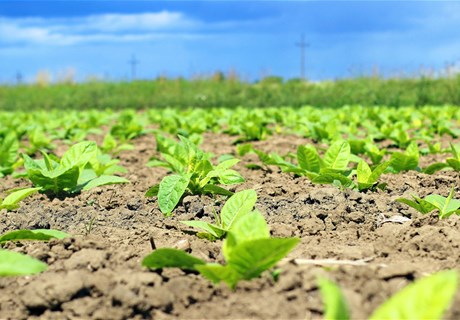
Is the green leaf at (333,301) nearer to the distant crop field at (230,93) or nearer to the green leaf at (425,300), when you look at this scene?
the green leaf at (425,300)

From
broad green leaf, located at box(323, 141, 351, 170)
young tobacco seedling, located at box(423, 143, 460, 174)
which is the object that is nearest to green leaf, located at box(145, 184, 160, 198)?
broad green leaf, located at box(323, 141, 351, 170)

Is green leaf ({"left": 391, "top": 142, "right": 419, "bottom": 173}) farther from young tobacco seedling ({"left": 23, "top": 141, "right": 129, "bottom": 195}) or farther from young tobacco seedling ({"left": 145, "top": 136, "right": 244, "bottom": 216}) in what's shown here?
young tobacco seedling ({"left": 23, "top": 141, "right": 129, "bottom": 195})

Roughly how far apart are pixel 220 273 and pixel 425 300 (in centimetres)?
67

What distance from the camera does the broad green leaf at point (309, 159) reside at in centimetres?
379

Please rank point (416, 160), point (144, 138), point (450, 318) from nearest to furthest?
point (450, 318), point (416, 160), point (144, 138)

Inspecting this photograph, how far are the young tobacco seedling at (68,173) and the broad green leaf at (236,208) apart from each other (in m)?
1.15

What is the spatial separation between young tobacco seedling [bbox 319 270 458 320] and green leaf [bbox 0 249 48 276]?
3.08 feet

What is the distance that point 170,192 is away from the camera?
298 centimetres

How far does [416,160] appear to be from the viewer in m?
4.21

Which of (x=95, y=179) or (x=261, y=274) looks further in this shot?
(x=95, y=179)

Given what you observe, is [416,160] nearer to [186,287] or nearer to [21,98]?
[186,287]

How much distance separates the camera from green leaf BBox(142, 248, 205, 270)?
1.88 metres

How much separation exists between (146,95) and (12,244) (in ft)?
74.9

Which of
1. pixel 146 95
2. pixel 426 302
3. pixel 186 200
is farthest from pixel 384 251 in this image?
pixel 146 95
